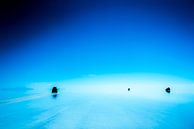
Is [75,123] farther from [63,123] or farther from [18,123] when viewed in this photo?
[18,123]

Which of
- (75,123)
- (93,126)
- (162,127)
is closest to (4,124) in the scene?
(75,123)

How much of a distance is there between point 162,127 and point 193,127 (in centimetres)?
187

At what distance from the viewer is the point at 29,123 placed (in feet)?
33.4

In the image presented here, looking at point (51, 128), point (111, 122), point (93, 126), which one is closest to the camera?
point (51, 128)

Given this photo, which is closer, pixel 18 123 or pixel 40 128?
pixel 40 128

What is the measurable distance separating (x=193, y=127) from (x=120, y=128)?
4.45m

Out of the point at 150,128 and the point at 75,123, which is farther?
the point at 75,123

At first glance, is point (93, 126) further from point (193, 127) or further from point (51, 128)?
point (193, 127)

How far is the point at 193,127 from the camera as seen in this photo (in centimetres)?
1019

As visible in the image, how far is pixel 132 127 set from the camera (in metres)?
9.91

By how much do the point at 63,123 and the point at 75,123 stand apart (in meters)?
0.73

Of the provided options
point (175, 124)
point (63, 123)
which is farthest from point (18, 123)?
point (175, 124)

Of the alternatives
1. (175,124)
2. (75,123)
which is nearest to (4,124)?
(75,123)

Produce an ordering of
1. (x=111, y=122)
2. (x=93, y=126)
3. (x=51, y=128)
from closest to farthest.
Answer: (x=51, y=128)
(x=93, y=126)
(x=111, y=122)
